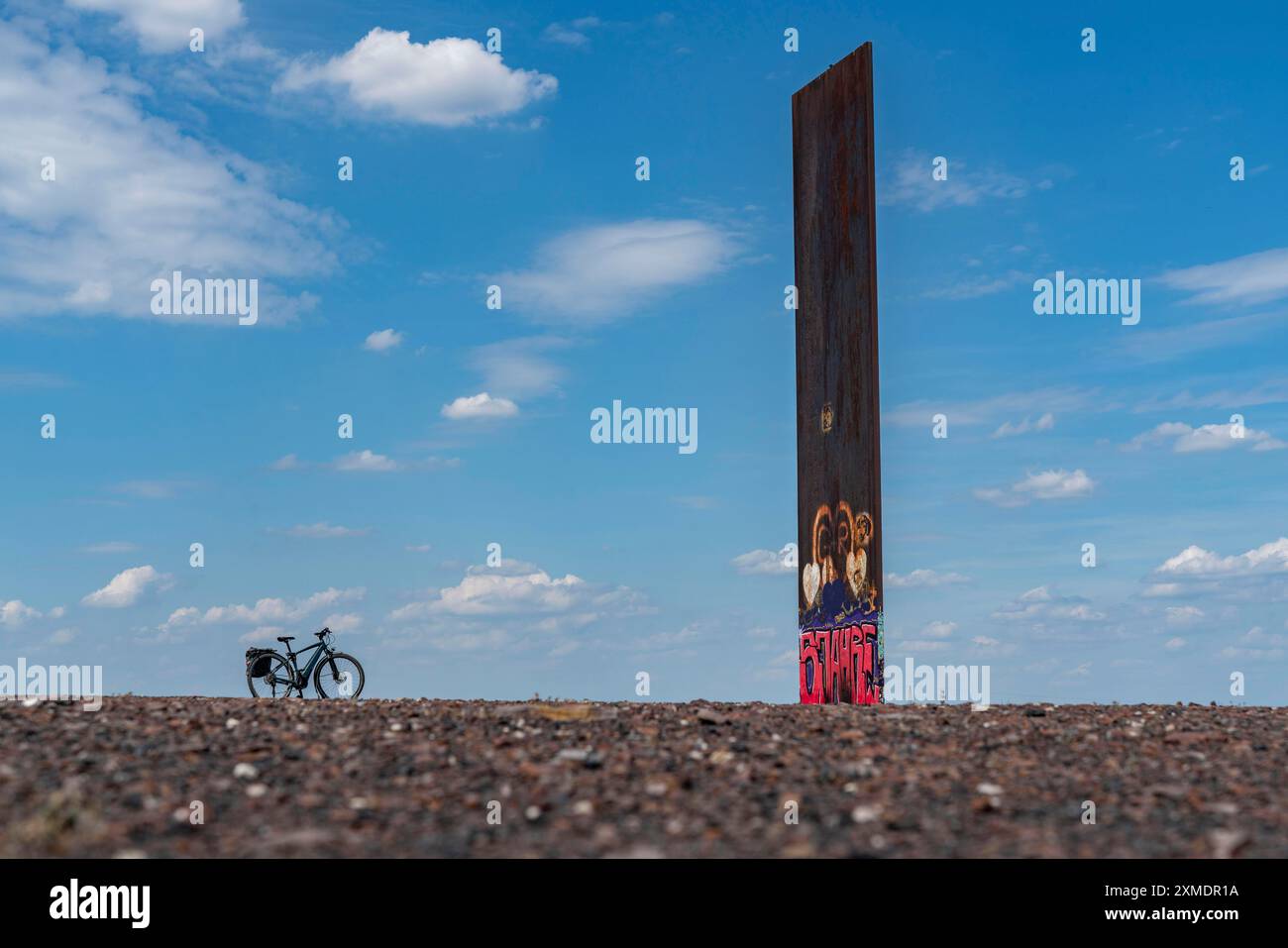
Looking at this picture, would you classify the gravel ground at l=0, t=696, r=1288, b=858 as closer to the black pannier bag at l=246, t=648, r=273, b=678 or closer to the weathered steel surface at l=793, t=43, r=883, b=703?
the weathered steel surface at l=793, t=43, r=883, b=703

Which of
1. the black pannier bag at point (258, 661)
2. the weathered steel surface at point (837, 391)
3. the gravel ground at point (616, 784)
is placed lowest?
the gravel ground at point (616, 784)

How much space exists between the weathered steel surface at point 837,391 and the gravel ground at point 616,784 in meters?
5.05

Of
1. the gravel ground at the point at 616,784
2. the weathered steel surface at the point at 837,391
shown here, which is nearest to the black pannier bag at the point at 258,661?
the gravel ground at the point at 616,784

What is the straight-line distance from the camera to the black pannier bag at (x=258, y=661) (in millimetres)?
18578

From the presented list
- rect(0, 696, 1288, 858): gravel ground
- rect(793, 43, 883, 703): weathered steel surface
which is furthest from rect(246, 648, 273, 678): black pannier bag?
rect(793, 43, 883, 703): weathered steel surface

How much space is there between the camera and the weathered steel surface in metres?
16.3

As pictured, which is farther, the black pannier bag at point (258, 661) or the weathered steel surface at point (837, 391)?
the black pannier bag at point (258, 661)

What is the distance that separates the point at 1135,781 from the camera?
8.73 m

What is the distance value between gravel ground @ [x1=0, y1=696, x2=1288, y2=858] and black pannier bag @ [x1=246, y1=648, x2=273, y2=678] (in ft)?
23.2

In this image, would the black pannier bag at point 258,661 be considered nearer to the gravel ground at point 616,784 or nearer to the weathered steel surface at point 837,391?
the gravel ground at point 616,784

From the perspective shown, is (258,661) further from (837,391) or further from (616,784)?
(616,784)

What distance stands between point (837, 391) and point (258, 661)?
10250 mm
